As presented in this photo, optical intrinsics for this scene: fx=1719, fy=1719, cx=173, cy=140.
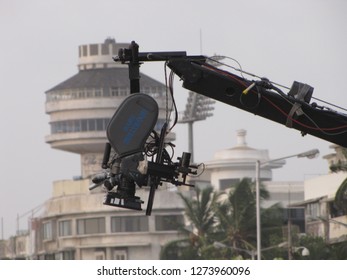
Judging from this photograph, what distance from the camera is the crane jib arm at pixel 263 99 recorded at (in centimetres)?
2556

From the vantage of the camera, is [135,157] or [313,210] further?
[313,210]

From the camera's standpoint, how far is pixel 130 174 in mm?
24656

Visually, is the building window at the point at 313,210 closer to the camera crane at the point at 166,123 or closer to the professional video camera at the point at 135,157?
the camera crane at the point at 166,123

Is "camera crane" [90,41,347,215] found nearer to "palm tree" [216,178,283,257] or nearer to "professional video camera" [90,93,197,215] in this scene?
"professional video camera" [90,93,197,215]

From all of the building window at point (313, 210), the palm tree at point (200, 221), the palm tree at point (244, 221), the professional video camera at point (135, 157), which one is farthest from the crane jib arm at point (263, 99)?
the palm tree at point (200, 221)

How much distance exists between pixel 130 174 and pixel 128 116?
0.84m

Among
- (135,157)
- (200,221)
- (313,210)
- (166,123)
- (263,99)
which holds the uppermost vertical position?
(313,210)

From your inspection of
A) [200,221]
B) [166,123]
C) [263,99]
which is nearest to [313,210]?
[200,221]

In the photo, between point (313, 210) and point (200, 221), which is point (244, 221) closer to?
point (200, 221)

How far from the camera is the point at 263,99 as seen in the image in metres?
25.8

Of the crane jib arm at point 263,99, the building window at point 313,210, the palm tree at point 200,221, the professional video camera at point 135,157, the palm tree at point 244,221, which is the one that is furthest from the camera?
the palm tree at point 200,221

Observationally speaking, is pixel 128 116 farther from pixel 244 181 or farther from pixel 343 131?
pixel 244 181

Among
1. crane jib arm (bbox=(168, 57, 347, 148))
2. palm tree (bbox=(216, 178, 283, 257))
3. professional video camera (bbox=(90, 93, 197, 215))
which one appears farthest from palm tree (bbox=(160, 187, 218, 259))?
professional video camera (bbox=(90, 93, 197, 215))
